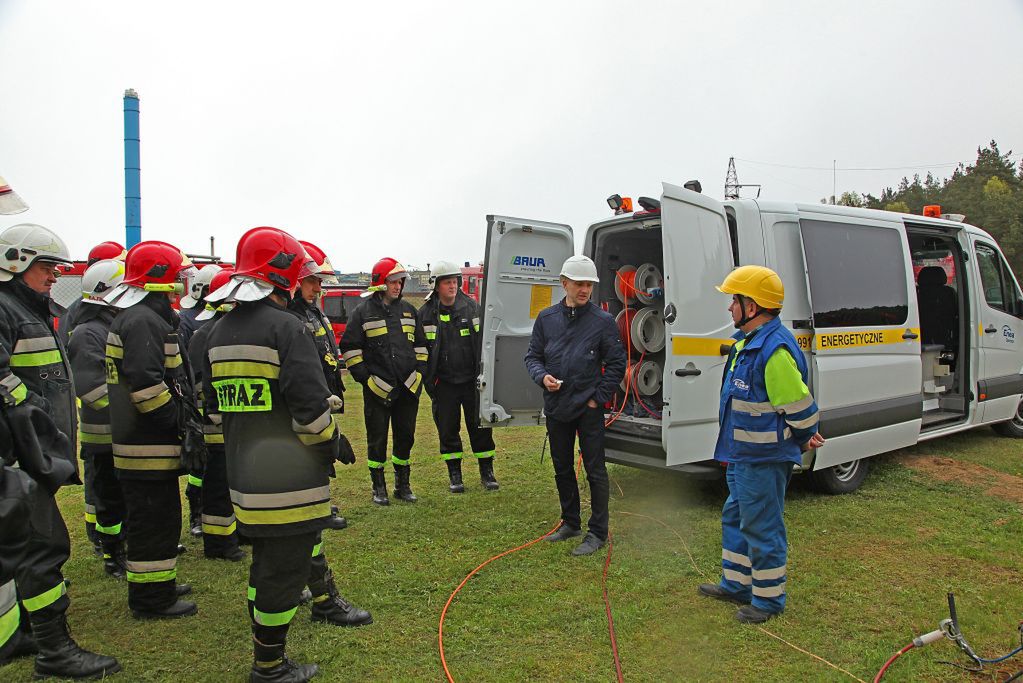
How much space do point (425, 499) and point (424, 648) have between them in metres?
2.67

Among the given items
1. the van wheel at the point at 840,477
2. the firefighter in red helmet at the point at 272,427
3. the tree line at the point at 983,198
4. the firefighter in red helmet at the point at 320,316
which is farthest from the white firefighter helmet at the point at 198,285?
the tree line at the point at 983,198

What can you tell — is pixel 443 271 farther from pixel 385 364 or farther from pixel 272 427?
pixel 272 427

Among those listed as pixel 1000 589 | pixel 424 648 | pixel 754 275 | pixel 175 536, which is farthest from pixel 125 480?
pixel 1000 589

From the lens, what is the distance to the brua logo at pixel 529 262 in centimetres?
588

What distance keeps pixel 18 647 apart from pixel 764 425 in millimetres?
3984

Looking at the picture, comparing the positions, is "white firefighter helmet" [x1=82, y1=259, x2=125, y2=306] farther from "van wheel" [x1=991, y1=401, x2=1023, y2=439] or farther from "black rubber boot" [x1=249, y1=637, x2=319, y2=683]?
"van wheel" [x1=991, y1=401, x2=1023, y2=439]

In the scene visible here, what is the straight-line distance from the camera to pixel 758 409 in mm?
3611

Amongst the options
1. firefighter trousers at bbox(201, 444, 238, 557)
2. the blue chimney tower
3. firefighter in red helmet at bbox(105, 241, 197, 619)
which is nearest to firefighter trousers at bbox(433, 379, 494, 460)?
firefighter trousers at bbox(201, 444, 238, 557)

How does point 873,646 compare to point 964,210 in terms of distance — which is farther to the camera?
point 964,210

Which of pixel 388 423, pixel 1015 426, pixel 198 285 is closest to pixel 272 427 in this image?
pixel 198 285

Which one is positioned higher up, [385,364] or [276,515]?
[385,364]

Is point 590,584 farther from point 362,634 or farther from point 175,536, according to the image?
point 175,536

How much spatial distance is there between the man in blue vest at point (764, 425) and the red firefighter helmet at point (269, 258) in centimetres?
234

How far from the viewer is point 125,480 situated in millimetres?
3629
